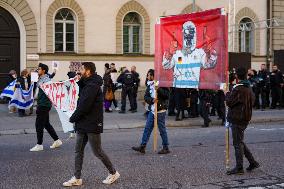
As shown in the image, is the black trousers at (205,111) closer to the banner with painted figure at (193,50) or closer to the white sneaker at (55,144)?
the banner with painted figure at (193,50)

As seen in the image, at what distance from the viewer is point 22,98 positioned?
18750mm

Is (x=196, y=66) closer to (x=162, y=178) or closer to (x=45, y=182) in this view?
(x=162, y=178)

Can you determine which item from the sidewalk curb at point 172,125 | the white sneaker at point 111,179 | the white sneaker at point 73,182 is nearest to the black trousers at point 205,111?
the sidewalk curb at point 172,125

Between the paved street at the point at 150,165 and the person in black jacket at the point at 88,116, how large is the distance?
1.28ft

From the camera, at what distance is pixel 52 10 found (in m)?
24.6

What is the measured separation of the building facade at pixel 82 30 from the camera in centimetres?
2425

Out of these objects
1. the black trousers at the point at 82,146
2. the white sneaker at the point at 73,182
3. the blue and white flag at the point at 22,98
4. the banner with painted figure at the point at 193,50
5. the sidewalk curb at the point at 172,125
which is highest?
the banner with painted figure at the point at 193,50

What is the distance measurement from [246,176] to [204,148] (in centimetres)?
286

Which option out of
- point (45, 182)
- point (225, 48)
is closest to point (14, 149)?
point (45, 182)

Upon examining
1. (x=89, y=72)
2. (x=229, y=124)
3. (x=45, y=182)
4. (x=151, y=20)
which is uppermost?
(x=151, y=20)

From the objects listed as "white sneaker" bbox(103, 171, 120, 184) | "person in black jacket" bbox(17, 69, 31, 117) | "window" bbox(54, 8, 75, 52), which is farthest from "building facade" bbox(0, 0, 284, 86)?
"white sneaker" bbox(103, 171, 120, 184)

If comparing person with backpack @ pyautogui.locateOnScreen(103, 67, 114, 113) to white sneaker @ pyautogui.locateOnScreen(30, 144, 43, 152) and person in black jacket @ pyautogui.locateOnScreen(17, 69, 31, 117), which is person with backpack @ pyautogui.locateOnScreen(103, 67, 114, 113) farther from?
white sneaker @ pyautogui.locateOnScreen(30, 144, 43, 152)

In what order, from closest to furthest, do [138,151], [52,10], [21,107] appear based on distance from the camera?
[138,151] < [21,107] < [52,10]

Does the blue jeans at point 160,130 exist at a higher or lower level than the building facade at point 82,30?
lower
